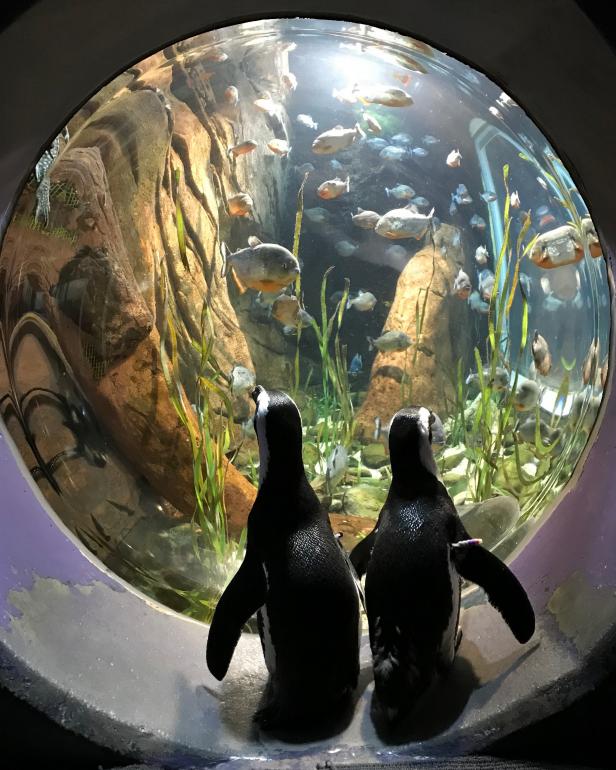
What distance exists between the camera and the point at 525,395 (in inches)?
155

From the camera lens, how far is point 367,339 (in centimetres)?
414

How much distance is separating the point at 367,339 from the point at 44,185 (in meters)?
2.21

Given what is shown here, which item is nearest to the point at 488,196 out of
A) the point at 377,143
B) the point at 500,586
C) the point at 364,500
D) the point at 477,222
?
the point at 477,222

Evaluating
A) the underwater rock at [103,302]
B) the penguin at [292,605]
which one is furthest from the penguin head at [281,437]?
the underwater rock at [103,302]

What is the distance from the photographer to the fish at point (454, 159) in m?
3.85

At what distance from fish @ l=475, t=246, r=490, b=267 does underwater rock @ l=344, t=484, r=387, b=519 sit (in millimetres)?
1563

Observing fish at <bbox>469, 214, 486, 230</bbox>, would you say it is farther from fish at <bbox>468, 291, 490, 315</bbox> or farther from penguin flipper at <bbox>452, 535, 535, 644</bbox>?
penguin flipper at <bbox>452, 535, 535, 644</bbox>

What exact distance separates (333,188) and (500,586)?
259 cm

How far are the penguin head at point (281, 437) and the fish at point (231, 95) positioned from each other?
220cm

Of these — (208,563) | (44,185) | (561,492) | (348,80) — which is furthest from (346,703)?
(348,80)

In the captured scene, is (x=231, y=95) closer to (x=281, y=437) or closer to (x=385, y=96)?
(x=385, y=96)

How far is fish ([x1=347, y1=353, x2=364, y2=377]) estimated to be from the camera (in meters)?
4.13

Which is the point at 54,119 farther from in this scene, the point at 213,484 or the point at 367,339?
the point at 367,339

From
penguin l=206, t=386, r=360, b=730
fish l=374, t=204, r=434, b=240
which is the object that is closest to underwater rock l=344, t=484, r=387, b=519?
fish l=374, t=204, r=434, b=240
